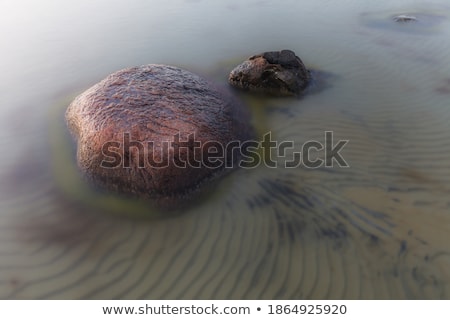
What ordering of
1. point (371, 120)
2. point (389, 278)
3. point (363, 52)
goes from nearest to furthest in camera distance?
point (389, 278), point (371, 120), point (363, 52)

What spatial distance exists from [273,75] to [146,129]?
260 centimetres

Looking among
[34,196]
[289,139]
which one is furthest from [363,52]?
[34,196]

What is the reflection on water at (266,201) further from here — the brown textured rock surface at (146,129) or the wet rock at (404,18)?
the wet rock at (404,18)

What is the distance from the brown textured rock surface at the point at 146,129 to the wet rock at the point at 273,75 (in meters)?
1.12

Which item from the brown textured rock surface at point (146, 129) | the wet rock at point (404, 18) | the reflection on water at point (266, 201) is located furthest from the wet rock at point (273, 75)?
the wet rock at point (404, 18)

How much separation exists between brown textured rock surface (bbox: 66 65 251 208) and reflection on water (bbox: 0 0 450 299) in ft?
0.87

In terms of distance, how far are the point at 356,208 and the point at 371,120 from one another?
190 cm

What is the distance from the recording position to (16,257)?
12.3 ft

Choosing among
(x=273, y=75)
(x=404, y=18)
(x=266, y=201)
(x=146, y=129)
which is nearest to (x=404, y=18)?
(x=404, y=18)

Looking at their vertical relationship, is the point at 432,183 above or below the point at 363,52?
below

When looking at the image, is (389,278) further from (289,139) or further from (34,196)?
(34,196)

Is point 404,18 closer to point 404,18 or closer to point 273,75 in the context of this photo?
point 404,18

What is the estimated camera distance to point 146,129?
4.19m

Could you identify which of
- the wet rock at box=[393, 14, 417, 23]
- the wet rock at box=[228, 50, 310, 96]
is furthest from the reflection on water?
the wet rock at box=[393, 14, 417, 23]
